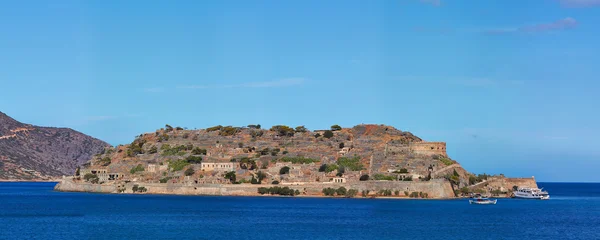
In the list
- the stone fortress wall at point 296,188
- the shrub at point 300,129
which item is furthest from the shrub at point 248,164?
the shrub at point 300,129

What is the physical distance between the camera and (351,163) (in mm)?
112375

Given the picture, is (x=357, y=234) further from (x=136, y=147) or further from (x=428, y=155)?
(x=136, y=147)

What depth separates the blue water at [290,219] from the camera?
6156 centimetres

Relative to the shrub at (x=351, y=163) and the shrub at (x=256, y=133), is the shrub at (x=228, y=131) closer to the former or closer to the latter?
the shrub at (x=256, y=133)

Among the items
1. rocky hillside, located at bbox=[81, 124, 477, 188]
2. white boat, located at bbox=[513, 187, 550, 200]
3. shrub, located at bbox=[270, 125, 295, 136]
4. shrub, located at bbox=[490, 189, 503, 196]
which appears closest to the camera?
rocky hillside, located at bbox=[81, 124, 477, 188]

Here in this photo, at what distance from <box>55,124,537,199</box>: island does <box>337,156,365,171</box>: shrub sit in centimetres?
12

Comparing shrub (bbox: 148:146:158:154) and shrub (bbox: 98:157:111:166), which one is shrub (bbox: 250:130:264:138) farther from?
shrub (bbox: 98:157:111:166)

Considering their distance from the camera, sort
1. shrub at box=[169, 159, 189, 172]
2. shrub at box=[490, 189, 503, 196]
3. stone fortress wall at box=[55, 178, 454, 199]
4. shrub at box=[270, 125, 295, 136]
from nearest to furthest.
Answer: stone fortress wall at box=[55, 178, 454, 199] < shrub at box=[490, 189, 503, 196] < shrub at box=[169, 159, 189, 172] < shrub at box=[270, 125, 295, 136]

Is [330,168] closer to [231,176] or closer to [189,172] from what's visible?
[231,176]

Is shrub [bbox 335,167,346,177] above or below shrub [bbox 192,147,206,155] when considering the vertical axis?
below

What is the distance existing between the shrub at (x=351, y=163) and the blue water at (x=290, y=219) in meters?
10.8

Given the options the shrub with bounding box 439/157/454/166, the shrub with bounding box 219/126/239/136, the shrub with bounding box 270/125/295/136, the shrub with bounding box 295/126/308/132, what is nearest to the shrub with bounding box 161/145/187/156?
the shrub with bounding box 219/126/239/136

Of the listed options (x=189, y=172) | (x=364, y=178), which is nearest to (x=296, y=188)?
(x=364, y=178)

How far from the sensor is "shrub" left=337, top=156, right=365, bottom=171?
363 feet
